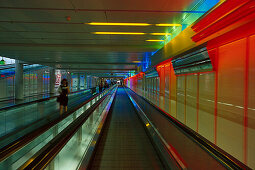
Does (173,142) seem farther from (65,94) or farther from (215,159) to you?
(65,94)

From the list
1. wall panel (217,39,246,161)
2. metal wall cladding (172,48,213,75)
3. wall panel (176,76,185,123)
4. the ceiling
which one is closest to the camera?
wall panel (217,39,246,161)

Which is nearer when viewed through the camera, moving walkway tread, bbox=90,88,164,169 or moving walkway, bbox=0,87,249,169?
moving walkway, bbox=0,87,249,169

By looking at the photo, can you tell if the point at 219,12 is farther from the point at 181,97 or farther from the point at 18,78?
the point at 18,78

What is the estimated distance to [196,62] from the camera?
15.1 ft

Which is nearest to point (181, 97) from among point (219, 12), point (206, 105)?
point (206, 105)

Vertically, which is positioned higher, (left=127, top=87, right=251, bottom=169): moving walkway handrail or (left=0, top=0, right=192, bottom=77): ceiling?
(left=0, top=0, right=192, bottom=77): ceiling

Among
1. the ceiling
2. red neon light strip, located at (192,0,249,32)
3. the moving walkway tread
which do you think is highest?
the ceiling

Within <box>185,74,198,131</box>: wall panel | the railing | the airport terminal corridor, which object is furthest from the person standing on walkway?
<box>185,74,198,131</box>: wall panel

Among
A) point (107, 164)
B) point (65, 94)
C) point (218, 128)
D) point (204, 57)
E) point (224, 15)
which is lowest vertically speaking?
point (107, 164)

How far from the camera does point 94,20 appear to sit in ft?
16.5

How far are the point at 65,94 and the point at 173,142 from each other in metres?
4.63

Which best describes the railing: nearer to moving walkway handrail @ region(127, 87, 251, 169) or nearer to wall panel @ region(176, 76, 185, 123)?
moving walkway handrail @ region(127, 87, 251, 169)

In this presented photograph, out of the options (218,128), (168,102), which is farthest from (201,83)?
(168,102)

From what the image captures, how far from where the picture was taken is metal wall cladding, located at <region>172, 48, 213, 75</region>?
4093 mm
